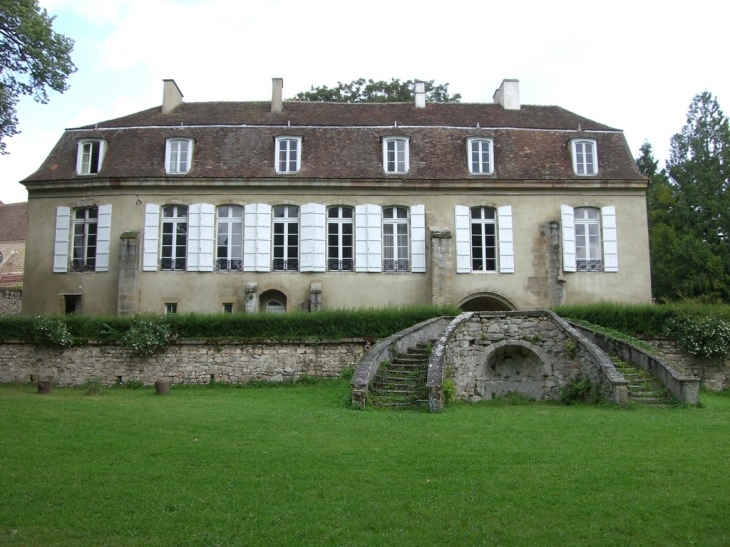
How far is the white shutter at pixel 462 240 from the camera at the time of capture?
75.4 feet

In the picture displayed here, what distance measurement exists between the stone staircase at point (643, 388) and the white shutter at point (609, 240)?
829cm

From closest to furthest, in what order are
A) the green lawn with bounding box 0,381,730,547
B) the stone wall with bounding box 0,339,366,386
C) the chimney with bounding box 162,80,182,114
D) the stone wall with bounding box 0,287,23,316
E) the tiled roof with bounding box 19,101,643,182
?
the green lawn with bounding box 0,381,730,547 → the stone wall with bounding box 0,339,366,386 → the tiled roof with bounding box 19,101,643,182 → the chimney with bounding box 162,80,182,114 → the stone wall with bounding box 0,287,23,316

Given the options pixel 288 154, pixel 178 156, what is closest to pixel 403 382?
pixel 288 154

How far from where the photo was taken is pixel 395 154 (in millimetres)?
23672

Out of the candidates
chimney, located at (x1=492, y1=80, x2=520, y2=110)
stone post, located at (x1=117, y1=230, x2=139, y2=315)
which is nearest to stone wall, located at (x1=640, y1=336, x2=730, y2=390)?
chimney, located at (x1=492, y1=80, x2=520, y2=110)

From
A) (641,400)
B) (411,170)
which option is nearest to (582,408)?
(641,400)

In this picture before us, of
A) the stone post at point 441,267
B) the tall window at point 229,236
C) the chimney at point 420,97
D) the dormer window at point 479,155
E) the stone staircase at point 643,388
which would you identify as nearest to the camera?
the stone staircase at point 643,388

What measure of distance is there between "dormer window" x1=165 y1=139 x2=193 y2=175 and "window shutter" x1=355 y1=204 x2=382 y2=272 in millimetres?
6073

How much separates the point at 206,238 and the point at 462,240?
28.3 ft

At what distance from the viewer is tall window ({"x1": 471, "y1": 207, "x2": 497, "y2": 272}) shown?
A: 23297mm

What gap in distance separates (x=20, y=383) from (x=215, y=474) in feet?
40.7

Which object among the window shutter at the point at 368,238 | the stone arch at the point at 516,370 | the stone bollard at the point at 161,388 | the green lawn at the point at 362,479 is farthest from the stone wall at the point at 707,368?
the stone bollard at the point at 161,388

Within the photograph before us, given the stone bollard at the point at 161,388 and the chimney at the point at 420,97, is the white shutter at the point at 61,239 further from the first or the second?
the chimney at the point at 420,97

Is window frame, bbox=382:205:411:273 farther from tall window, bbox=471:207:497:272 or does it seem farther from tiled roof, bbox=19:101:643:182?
tall window, bbox=471:207:497:272
